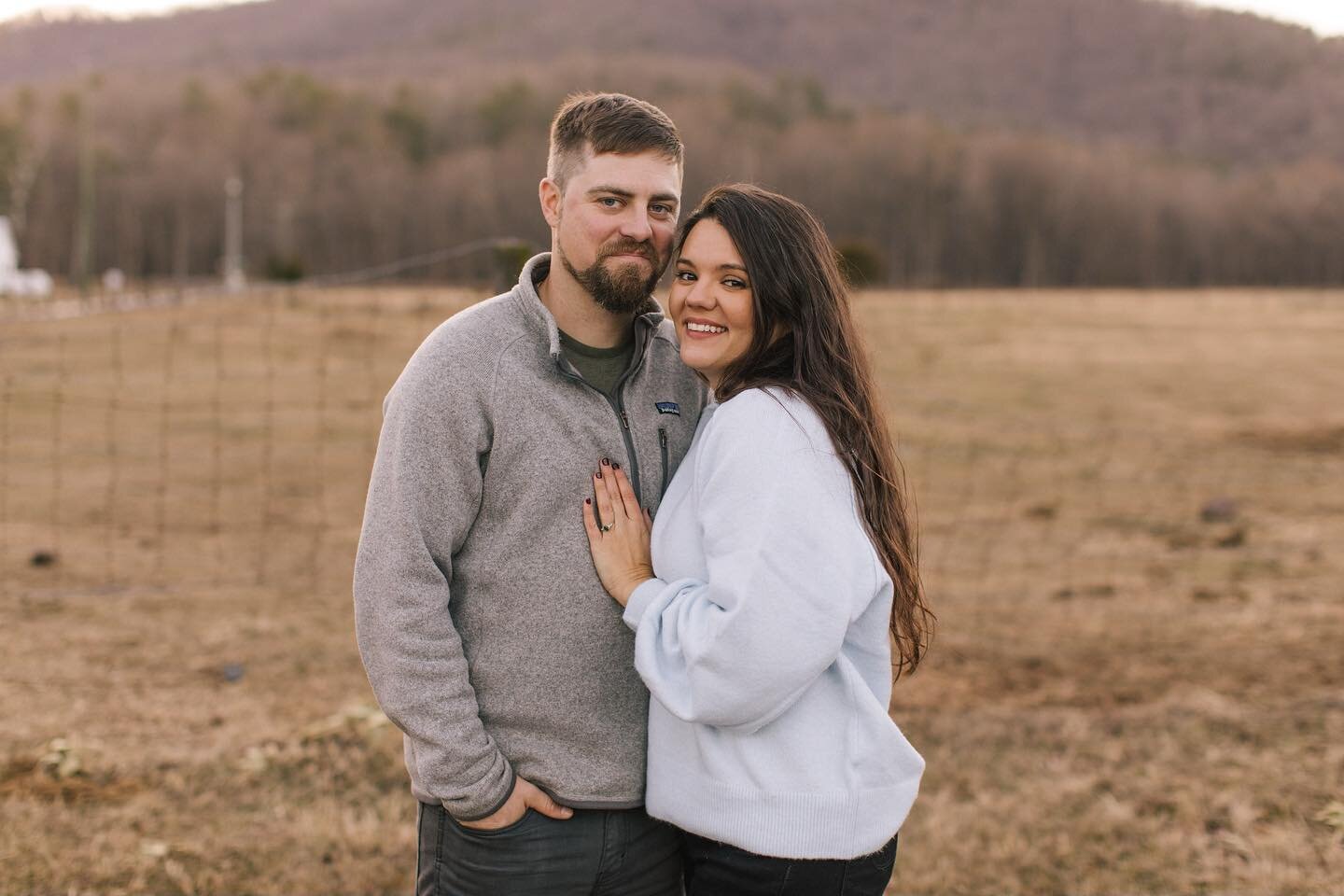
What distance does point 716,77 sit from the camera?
396 feet

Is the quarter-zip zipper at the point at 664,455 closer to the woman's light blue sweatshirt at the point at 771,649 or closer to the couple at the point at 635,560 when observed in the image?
the couple at the point at 635,560

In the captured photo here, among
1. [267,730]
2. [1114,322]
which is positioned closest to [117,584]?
[267,730]

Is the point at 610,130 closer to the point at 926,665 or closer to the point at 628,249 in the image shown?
the point at 628,249

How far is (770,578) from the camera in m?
1.76

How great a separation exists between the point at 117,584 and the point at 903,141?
8530 centimetres

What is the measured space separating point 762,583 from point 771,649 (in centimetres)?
10

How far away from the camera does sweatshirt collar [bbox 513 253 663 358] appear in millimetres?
2104

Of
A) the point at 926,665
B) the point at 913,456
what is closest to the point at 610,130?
the point at 926,665

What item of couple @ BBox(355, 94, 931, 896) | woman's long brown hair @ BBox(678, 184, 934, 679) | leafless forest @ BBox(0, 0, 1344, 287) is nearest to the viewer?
couple @ BBox(355, 94, 931, 896)

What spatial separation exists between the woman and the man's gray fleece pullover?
0.08 metres

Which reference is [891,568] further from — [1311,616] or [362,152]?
[362,152]

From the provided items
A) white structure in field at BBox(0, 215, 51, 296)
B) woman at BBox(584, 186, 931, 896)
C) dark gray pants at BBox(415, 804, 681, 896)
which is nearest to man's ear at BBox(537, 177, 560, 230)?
woman at BBox(584, 186, 931, 896)

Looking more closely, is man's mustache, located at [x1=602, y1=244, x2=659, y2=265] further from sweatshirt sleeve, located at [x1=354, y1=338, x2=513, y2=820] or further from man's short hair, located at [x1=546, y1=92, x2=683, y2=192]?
sweatshirt sleeve, located at [x1=354, y1=338, x2=513, y2=820]

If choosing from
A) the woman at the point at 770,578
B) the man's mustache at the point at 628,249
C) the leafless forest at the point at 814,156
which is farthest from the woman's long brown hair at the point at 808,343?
the leafless forest at the point at 814,156
